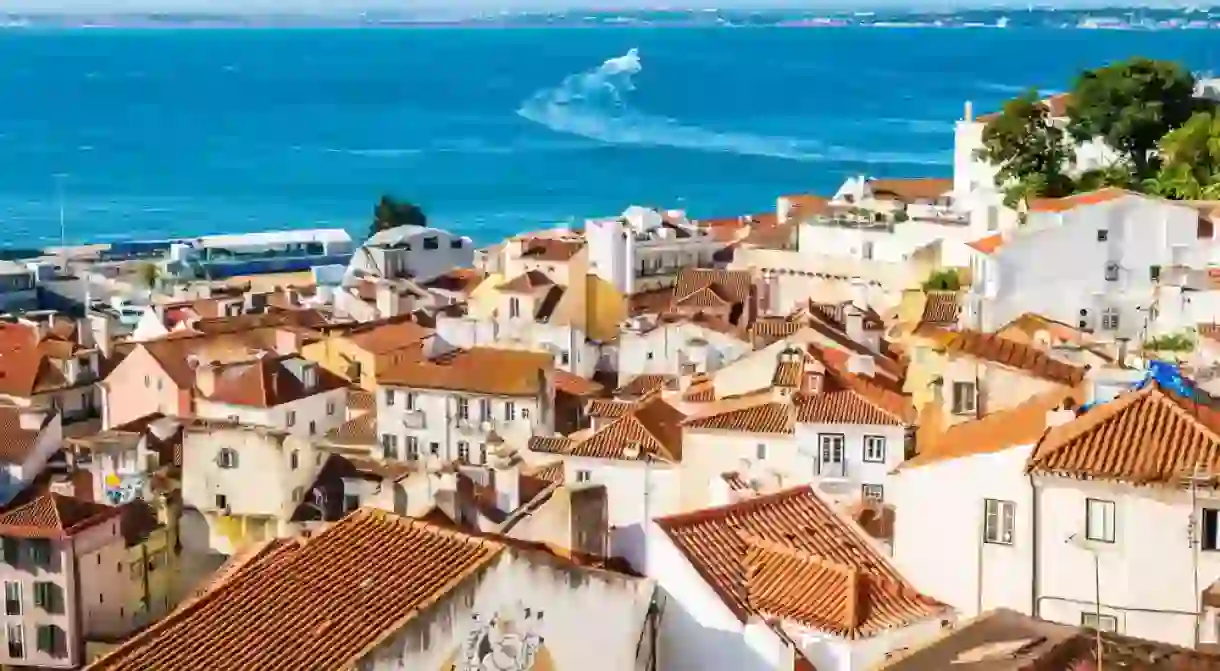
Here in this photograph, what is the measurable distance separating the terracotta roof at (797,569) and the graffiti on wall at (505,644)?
1.87 metres

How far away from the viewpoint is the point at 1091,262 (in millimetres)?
27109

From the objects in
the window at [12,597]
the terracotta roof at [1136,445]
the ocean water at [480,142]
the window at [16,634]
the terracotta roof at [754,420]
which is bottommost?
the window at [16,634]

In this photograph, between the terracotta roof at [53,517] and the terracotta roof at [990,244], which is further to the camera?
the terracotta roof at [990,244]

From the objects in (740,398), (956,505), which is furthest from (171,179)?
(956,505)

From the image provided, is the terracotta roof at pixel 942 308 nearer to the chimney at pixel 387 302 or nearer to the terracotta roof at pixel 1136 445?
the chimney at pixel 387 302

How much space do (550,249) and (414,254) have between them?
43.3 ft

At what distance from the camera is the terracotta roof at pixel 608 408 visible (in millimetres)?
24578

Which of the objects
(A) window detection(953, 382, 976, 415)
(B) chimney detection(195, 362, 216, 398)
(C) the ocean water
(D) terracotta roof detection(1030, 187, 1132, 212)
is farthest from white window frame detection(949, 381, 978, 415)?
(C) the ocean water

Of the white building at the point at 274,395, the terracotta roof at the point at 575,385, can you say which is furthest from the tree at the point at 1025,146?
the white building at the point at 274,395

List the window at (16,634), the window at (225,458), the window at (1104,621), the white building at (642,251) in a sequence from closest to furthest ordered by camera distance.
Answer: the window at (1104,621), the window at (16,634), the window at (225,458), the white building at (642,251)

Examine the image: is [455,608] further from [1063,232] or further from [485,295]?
[485,295]

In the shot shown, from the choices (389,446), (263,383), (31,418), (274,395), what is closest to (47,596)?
(31,418)

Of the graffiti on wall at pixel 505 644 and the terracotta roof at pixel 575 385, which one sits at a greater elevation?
the graffiti on wall at pixel 505 644

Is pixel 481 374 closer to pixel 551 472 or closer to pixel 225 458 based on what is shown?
pixel 225 458
